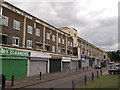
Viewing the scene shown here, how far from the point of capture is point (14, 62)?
25.5 m

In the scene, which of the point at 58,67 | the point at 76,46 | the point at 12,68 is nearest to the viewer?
the point at 12,68

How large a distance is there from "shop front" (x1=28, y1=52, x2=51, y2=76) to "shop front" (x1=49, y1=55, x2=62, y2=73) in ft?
5.96

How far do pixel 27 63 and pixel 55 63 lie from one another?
12.4 m

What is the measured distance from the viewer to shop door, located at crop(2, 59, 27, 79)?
936 inches

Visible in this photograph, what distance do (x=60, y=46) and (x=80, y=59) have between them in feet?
51.8

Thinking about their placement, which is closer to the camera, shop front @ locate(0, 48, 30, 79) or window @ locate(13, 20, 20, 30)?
shop front @ locate(0, 48, 30, 79)

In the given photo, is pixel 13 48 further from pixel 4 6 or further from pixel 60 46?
pixel 60 46

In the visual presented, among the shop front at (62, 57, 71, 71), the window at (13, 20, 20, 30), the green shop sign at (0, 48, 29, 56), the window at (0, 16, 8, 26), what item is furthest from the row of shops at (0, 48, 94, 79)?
the window at (13, 20, 20, 30)

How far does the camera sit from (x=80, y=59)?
61.2 meters

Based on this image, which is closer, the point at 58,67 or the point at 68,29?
the point at 58,67

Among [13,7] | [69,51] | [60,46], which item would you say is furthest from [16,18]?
[69,51]

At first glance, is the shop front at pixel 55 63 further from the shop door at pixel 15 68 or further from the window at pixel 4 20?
the window at pixel 4 20

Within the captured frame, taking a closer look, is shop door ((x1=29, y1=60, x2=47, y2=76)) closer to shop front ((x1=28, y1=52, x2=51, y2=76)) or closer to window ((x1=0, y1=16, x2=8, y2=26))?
shop front ((x1=28, y1=52, x2=51, y2=76))

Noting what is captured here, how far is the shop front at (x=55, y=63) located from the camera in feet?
125
